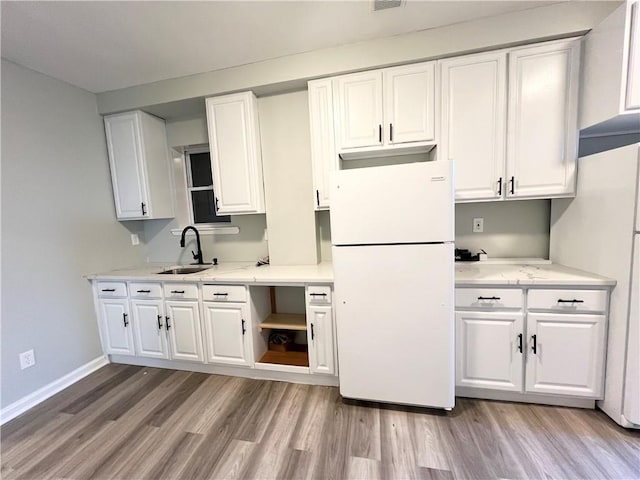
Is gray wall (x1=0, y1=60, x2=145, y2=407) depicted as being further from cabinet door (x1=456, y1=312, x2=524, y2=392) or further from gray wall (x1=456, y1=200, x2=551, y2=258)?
gray wall (x1=456, y1=200, x2=551, y2=258)

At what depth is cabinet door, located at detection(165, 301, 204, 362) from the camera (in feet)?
7.43

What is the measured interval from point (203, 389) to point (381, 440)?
1.39m

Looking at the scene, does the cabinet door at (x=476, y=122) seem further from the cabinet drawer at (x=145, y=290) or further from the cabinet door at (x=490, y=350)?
the cabinet drawer at (x=145, y=290)

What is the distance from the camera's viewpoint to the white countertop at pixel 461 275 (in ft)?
5.41

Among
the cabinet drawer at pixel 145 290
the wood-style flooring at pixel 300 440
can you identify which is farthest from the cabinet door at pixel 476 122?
the cabinet drawer at pixel 145 290

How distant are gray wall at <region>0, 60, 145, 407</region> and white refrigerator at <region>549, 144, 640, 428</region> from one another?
3.89 m

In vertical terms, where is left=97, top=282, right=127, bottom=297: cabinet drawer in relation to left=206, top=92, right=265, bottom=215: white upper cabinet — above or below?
below

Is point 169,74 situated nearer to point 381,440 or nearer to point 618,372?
point 381,440

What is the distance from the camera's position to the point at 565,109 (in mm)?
1789

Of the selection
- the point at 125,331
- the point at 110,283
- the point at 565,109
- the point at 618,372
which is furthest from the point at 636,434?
the point at 110,283

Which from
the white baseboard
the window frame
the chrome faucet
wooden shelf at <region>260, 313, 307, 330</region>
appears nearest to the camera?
the white baseboard

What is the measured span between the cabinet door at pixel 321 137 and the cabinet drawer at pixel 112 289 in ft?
6.20

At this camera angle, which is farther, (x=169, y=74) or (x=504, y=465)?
(x=169, y=74)

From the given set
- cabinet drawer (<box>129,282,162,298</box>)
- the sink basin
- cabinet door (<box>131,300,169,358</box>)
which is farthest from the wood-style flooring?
the sink basin
